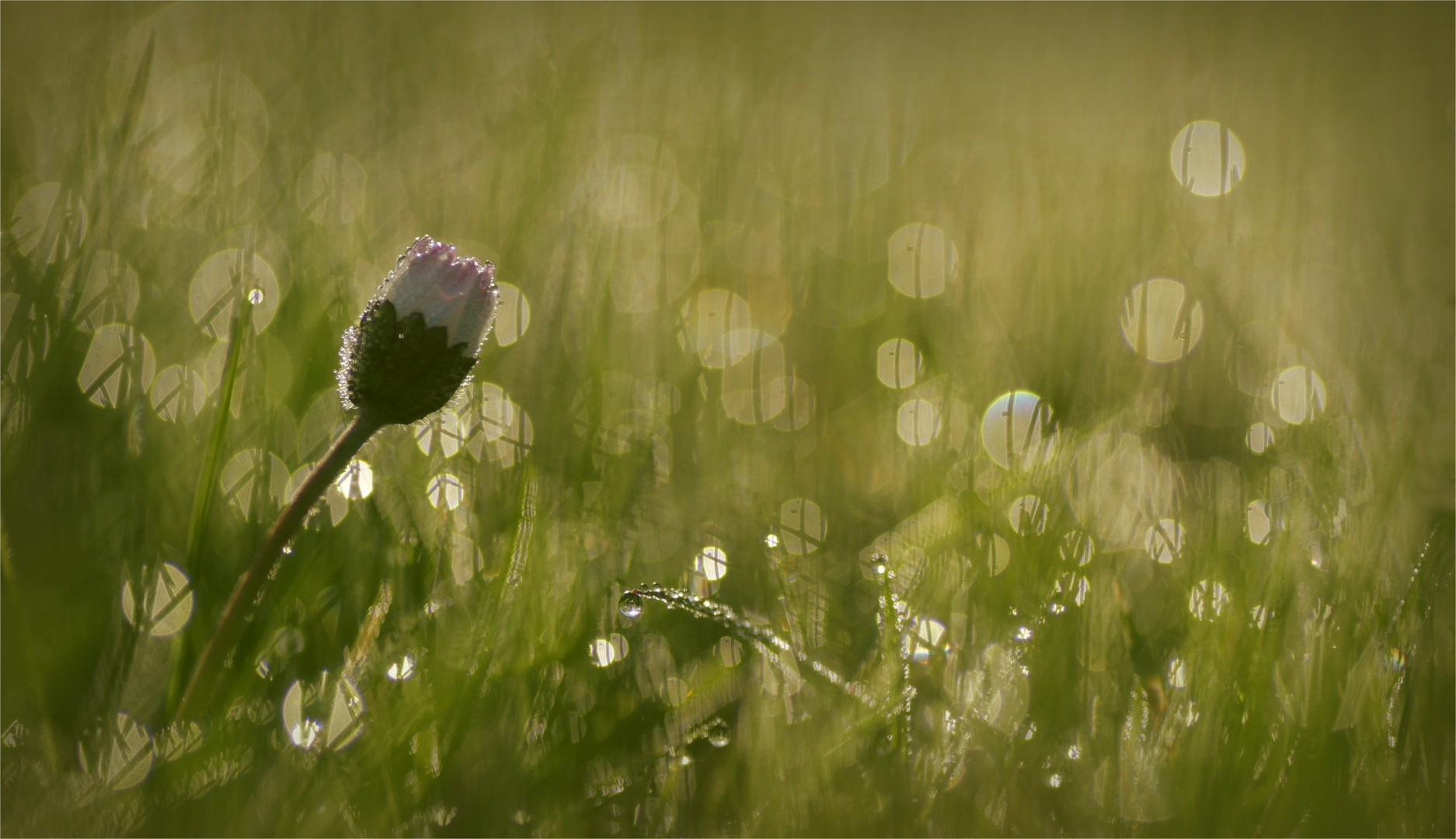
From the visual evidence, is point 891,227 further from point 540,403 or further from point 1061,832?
point 1061,832

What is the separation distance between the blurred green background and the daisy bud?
138 millimetres

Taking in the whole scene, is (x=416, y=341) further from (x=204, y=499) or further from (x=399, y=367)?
(x=204, y=499)

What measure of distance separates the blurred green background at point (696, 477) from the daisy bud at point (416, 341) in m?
0.14

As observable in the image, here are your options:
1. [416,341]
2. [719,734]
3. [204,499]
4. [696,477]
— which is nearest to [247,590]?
[204,499]

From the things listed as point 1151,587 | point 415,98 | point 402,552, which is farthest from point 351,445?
point 415,98

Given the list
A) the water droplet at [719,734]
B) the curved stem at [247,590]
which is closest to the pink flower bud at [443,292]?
the curved stem at [247,590]

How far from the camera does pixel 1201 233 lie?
9.32 ft

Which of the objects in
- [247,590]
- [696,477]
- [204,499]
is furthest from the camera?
[696,477]

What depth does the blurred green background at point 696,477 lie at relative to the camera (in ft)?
3.07

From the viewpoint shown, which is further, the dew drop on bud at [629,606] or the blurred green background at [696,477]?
the dew drop on bud at [629,606]

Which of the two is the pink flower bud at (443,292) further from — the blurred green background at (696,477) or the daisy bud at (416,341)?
the blurred green background at (696,477)

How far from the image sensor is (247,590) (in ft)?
2.97

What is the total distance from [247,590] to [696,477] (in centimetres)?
74

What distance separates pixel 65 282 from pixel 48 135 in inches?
30.5
